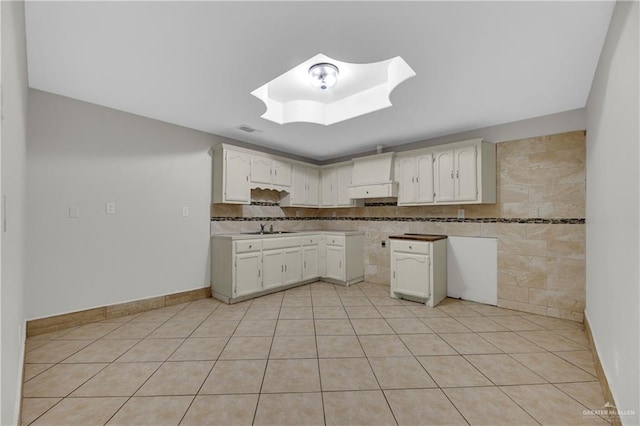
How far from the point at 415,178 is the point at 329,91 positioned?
1730 mm

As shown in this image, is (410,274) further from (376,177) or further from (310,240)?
(310,240)

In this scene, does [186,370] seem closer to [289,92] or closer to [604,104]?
[289,92]

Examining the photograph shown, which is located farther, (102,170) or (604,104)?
(102,170)

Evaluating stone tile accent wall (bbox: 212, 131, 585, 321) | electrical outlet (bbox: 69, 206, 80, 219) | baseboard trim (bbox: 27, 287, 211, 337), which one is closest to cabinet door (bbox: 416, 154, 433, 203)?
stone tile accent wall (bbox: 212, 131, 585, 321)

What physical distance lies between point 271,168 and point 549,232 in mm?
3678

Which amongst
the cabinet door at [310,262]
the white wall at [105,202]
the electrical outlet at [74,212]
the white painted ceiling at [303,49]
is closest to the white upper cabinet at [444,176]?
the white painted ceiling at [303,49]

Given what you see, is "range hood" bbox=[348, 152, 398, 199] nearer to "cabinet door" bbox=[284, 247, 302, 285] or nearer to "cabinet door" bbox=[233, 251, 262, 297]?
"cabinet door" bbox=[284, 247, 302, 285]

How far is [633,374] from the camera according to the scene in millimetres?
1197

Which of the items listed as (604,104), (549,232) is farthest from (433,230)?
(604,104)

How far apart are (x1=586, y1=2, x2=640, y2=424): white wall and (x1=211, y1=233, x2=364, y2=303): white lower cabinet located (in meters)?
2.92

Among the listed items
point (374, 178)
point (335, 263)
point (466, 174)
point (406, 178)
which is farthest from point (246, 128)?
point (466, 174)

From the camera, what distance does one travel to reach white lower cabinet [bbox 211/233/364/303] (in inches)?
140

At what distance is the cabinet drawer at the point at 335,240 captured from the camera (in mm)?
4461

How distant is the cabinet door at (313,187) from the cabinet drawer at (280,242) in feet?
2.94
